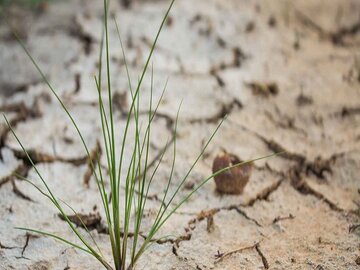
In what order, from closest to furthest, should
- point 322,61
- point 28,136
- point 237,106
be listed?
point 28,136 < point 237,106 < point 322,61

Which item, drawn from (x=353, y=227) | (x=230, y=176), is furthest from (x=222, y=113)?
(x=353, y=227)

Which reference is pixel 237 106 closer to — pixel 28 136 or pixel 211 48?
pixel 211 48

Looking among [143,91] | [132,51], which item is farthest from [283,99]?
[132,51]

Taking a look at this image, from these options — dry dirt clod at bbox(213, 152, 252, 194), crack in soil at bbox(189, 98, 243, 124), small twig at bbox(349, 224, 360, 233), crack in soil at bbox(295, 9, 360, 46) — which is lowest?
small twig at bbox(349, 224, 360, 233)

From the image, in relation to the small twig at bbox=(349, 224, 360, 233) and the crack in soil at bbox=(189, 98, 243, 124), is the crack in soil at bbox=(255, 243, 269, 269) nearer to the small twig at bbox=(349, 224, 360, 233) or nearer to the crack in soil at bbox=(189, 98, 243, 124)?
the small twig at bbox=(349, 224, 360, 233)

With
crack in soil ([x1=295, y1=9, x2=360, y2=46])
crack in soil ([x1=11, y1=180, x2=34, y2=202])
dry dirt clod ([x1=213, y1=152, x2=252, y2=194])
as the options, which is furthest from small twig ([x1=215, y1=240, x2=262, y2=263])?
crack in soil ([x1=295, y1=9, x2=360, y2=46])
